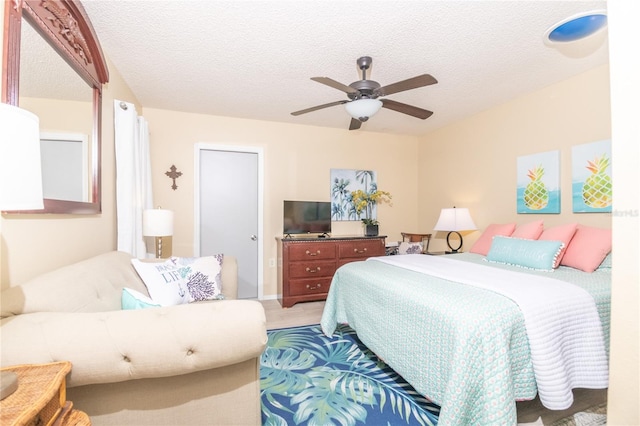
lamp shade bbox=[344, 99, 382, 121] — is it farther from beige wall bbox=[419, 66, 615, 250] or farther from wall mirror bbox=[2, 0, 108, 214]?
beige wall bbox=[419, 66, 615, 250]

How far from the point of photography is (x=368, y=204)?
4.69 m

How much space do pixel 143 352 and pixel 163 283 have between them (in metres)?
1.15

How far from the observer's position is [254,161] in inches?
164

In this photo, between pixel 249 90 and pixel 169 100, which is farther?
pixel 169 100

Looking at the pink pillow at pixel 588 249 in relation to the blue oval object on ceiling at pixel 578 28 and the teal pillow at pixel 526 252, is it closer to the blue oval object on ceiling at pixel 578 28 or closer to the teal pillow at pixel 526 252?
the teal pillow at pixel 526 252

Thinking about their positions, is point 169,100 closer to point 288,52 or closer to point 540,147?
point 288,52

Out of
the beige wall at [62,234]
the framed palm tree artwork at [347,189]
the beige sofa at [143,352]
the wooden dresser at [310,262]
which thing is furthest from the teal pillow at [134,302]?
the framed palm tree artwork at [347,189]

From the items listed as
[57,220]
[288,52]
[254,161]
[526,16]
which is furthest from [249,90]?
[526,16]

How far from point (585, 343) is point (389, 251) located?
2823mm

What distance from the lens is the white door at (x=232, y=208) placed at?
156 inches

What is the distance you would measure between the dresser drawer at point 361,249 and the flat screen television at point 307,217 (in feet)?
1.41

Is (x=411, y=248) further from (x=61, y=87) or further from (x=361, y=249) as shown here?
(x=61, y=87)

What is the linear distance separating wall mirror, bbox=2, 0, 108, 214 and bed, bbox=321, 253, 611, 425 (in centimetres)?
214

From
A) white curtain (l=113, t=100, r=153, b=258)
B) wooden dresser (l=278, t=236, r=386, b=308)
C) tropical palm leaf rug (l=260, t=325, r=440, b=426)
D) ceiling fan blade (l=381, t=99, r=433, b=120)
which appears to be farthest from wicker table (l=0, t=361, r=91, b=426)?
wooden dresser (l=278, t=236, r=386, b=308)
